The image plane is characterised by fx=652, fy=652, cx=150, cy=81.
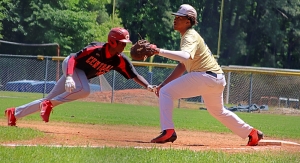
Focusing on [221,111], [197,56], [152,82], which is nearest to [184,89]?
[197,56]

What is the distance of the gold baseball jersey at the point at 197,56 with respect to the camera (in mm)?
7744

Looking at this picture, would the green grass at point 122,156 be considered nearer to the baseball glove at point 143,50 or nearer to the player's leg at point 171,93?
the player's leg at point 171,93

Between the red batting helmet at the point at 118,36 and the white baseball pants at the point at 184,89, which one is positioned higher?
the red batting helmet at the point at 118,36

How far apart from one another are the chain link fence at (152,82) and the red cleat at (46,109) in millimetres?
14734

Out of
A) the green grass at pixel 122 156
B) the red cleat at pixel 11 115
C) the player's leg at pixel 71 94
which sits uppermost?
the player's leg at pixel 71 94

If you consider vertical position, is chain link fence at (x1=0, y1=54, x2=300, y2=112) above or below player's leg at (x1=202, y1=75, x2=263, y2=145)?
below

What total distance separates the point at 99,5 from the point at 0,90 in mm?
14995

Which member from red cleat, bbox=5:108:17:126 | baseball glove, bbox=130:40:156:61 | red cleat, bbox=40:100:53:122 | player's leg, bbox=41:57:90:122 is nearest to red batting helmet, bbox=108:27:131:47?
player's leg, bbox=41:57:90:122

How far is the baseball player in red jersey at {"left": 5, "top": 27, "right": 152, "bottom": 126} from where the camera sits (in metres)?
8.36

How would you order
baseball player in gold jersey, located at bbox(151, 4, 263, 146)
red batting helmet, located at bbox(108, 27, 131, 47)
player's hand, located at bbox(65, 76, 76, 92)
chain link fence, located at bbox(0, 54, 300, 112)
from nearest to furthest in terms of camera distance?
baseball player in gold jersey, located at bbox(151, 4, 263, 146) → player's hand, located at bbox(65, 76, 76, 92) → red batting helmet, located at bbox(108, 27, 131, 47) → chain link fence, located at bbox(0, 54, 300, 112)

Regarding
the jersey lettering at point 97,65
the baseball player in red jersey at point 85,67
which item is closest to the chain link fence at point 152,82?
the baseball player in red jersey at point 85,67

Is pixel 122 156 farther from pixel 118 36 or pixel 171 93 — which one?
pixel 118 36

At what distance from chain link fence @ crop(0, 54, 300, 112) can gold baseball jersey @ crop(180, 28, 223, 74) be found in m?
15.3

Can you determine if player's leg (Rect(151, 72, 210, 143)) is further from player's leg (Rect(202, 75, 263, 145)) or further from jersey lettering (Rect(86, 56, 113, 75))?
jersey lettering (Rect(86, 56, 113, 75))
